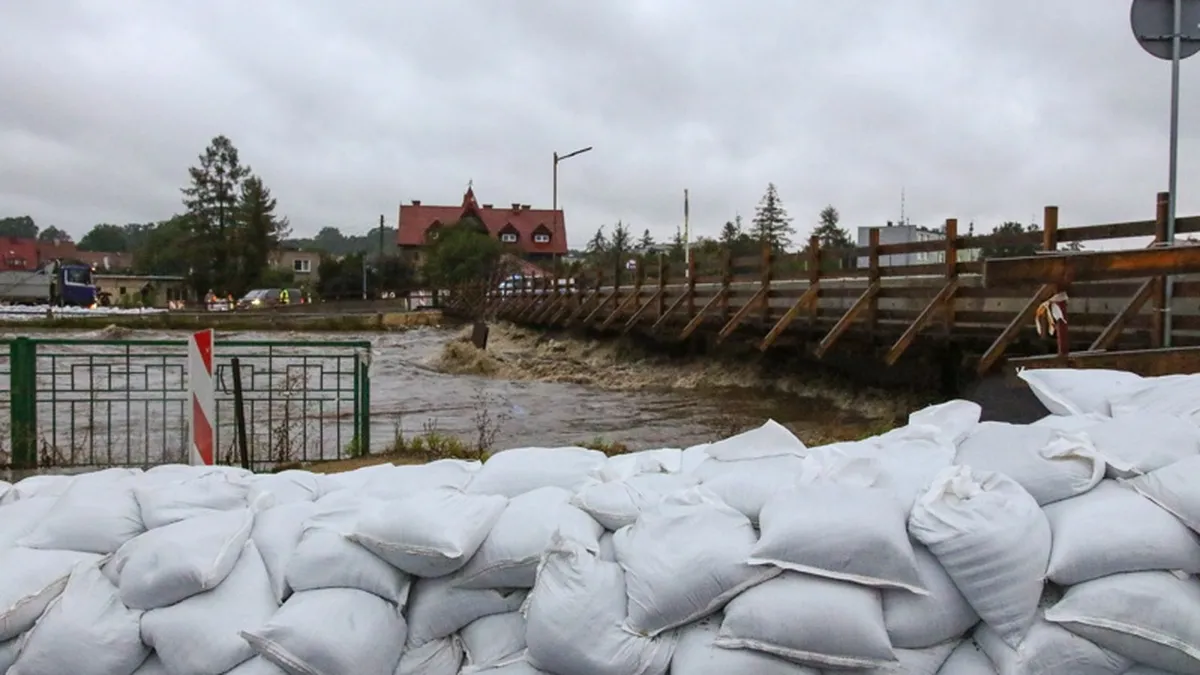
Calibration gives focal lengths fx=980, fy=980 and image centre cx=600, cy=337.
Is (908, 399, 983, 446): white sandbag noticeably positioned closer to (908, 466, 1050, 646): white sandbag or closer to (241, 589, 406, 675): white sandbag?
(908, 466, 1050, 646): white sandbag

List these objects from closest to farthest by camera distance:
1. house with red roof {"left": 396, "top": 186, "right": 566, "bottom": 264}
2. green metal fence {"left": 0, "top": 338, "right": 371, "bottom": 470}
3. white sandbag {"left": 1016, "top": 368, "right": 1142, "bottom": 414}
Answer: white sandbag {"left": 1016, "top": 368, "right": 1142, "bottom": 414}
green metal fence {"left": 0, "top": 338, "right": 371, "bottom": 470}
house with red roof {"left": 396, "top": 186, "right": 566, "bottom": 264}

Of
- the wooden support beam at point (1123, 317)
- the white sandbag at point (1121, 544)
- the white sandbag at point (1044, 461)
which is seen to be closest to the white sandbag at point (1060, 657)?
the white sandbag at point (1121, 544)

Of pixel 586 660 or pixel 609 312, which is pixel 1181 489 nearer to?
pixel 586 660

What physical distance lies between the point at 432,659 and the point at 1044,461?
1422 millimetres

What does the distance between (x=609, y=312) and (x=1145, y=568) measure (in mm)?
23187

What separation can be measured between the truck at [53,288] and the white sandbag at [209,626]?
180ft

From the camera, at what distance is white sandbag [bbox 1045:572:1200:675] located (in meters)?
1.85

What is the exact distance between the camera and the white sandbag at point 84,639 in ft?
6.69

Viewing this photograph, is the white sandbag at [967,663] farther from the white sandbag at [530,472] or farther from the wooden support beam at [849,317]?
the wooden support beam at [849,317]

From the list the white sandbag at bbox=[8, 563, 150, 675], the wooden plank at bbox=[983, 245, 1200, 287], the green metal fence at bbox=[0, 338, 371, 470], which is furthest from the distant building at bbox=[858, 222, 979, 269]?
the white sandbag at bbox=[8, 563, 150, 675]

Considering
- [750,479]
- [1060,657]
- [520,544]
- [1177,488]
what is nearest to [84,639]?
[520,544]

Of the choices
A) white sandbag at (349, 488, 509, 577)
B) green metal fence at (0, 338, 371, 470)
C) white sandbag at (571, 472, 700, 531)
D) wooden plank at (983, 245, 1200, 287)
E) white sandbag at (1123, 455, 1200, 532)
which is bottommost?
green metal fence at (0, 338, 371, 470)

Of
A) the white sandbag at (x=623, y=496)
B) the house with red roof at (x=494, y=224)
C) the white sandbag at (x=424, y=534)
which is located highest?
the house with red roof at (x=494, y=224)

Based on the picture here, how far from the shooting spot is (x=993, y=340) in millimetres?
11312
